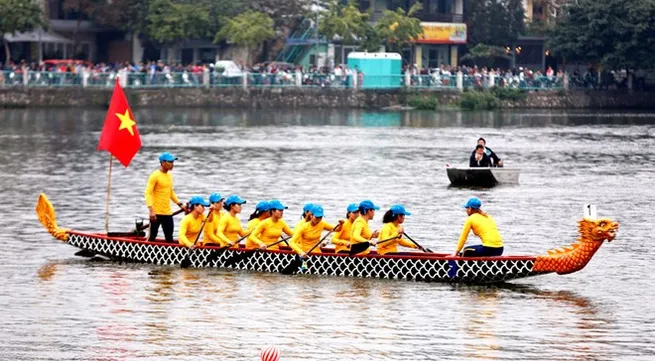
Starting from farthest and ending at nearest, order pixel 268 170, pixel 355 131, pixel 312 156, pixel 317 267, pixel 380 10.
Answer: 1. pixel 380 10
2. pixel 355 131
3. pixel 312 156
4. pixel 268 170
5. pixel 317 267

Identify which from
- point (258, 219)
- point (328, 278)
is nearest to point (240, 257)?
point (258, 219)

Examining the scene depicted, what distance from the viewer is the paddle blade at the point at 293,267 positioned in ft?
94.9

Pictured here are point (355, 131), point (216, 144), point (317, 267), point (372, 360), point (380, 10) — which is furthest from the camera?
point (380, 10)

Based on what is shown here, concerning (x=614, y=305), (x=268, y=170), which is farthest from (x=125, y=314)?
(x=268, y=170)

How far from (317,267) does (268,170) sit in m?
24.6

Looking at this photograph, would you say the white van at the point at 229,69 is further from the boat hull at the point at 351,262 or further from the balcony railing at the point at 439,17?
the boat hull at the point at 351,262

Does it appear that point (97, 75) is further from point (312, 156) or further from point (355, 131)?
point (312, 156)

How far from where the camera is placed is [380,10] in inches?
3969

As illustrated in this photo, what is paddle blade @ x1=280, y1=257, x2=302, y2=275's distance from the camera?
94.9 ft

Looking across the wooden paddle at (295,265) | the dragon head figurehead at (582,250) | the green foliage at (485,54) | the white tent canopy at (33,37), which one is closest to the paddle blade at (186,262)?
the wooden paddle at (295,265)

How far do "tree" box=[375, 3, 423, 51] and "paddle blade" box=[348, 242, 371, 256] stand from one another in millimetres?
64956

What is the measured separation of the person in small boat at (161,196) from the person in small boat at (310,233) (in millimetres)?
2502

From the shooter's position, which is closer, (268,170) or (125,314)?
(125,314)

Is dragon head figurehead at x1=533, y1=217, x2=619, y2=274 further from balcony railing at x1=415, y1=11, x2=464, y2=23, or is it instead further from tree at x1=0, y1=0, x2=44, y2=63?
balcony railing at x1=415, y1=11, x2=464, y2=23
